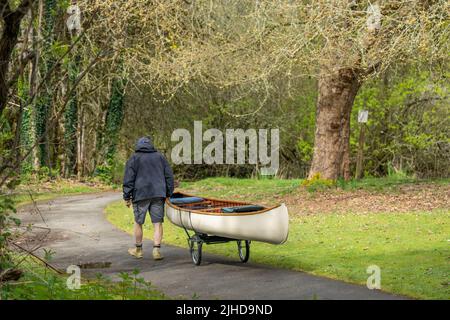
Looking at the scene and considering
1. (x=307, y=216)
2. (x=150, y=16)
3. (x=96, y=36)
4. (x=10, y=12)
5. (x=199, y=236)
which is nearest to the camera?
(x=10, y=12)

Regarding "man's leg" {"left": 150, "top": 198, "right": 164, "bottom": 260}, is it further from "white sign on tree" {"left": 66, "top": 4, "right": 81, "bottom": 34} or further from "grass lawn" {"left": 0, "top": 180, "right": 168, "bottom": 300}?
"white sign on tree" {"left": 66, "top": 4, "right": 81, "bottom": 34}

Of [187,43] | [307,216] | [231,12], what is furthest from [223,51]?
[307,216]

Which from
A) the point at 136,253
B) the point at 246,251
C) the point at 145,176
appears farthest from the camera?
the point at 136,253

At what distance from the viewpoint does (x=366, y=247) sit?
1489 centimetres

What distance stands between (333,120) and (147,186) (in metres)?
12.8

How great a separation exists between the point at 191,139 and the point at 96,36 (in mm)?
9762

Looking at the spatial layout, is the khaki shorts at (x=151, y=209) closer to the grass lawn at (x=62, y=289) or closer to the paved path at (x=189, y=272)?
the paved path at (x=189, y=272)

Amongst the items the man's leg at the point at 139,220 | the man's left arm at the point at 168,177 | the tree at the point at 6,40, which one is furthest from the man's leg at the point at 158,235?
the tree at the point at 6,40

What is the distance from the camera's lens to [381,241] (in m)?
15.6

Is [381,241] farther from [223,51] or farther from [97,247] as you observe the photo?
[223,51]

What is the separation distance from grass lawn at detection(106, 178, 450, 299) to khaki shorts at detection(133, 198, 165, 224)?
1583mm

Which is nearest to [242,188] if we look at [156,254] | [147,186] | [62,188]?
[62,188]

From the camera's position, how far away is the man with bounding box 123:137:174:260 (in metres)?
13.6

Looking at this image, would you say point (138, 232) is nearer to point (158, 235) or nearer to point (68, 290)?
point (158, 235)
